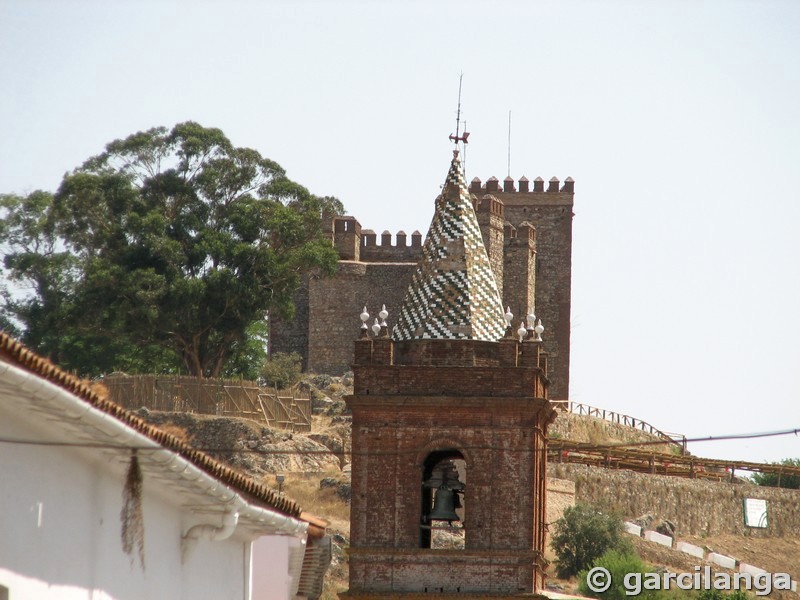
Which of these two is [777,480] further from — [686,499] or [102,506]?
[102,506]

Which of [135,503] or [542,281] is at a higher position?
[542,281]

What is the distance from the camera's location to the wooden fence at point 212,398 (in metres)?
58.2

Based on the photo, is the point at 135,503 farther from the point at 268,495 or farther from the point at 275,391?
the point at 275,391

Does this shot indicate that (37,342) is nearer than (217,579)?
No

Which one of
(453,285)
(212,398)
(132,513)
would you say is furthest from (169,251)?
(132,513)

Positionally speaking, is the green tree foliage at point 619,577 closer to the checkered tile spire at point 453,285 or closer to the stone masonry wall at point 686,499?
the stone masonry wall at point 686,499

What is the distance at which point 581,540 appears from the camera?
5309cm

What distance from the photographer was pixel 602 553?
52281 mm

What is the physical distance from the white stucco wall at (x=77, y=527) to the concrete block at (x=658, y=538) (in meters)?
41.8

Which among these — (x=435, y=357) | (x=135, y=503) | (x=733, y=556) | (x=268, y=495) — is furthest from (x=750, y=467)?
(x=135, y=503)

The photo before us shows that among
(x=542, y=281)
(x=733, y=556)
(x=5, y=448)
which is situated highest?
(x=542, y=281)

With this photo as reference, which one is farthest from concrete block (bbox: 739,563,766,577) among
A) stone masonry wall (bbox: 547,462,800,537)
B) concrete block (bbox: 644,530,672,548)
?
stone masonry wall (bbox: 547,462,800,537)

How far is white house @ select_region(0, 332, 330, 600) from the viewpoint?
12242 millimetres

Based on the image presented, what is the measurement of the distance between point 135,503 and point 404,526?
47.1ft
